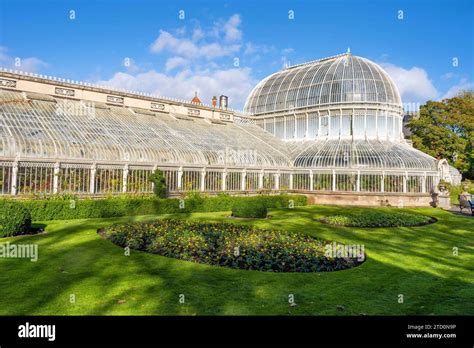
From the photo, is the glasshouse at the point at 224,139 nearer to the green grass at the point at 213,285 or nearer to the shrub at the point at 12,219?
the shrub at the point at 12,219

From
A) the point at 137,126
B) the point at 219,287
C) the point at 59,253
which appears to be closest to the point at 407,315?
the point at 219,287

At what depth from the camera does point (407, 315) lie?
8.07m

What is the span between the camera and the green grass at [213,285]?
8.30 metres

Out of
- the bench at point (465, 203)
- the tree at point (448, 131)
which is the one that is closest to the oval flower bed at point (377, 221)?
the bench at point (465, 203)

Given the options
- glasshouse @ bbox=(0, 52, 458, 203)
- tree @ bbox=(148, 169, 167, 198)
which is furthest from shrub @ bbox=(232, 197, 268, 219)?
glasshouse @ bbox=(0, 52, 458, 203)

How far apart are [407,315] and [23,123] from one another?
1028 inches

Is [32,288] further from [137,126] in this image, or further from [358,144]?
[358,144]

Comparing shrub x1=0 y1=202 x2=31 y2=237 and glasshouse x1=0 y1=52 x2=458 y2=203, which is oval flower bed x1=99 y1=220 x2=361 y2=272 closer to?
shrub x1=0 y1=202 x2=31 y2=237

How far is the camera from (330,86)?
4597 cm

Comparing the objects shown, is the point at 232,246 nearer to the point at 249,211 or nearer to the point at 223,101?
the point at 249,211

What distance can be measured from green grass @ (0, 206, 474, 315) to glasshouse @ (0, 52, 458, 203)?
10.7m

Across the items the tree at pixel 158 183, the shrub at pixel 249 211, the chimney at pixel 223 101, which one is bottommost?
the shrub at pixel 249 211

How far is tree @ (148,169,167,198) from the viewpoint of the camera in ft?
91.2

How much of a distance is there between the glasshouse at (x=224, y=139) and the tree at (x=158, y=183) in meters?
0.89
